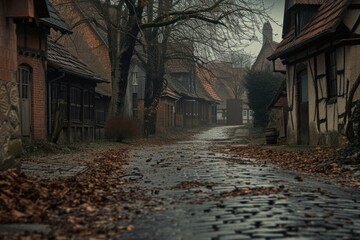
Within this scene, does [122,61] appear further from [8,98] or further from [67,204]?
[67,204]

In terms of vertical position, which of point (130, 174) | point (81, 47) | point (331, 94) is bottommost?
point (130, 174)

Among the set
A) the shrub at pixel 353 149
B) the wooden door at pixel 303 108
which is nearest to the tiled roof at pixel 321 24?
the wooden door at pixel 303 108

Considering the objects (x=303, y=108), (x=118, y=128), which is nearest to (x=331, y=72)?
(x=303, y=108)

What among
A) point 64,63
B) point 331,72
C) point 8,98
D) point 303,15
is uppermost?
point 303,15

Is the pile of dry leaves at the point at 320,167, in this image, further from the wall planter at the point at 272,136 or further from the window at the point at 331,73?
the wall planter at the point at 272,136

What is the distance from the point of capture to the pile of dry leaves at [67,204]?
5936mm

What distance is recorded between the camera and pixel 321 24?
64.5 ft

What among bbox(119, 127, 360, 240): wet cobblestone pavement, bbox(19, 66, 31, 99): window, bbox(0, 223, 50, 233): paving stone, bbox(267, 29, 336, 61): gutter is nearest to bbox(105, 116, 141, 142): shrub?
bbox(19, 66, 31, 99): window

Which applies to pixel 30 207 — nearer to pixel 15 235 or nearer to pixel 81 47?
pixel 15 235

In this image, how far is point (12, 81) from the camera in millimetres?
10719

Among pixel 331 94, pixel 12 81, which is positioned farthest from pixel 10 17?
pixel 331 94

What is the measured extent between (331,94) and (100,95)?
19395mm

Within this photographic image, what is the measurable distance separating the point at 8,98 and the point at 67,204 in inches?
146

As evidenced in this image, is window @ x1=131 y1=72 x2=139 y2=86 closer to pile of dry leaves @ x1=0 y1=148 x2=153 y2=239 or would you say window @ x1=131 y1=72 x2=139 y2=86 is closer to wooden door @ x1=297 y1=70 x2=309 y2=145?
wooden door @ x1=297 y1=70 x2=309 y2=145
